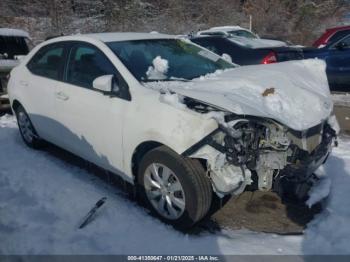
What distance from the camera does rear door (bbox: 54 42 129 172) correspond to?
12.7 ft

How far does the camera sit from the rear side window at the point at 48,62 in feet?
15.5

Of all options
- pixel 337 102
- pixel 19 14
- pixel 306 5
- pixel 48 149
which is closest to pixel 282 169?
pixel 48 149

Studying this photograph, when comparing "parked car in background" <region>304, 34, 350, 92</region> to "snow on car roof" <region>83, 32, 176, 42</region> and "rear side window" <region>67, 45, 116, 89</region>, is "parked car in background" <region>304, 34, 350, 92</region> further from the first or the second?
"rear side window" <region>67, 45, 116, 89</region>

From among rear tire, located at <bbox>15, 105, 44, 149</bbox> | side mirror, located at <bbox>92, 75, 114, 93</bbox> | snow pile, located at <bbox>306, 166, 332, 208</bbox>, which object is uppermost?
side mirror, located at <bbox>92, 75, 114, 93</bbox>

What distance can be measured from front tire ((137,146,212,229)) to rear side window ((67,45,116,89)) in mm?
1057

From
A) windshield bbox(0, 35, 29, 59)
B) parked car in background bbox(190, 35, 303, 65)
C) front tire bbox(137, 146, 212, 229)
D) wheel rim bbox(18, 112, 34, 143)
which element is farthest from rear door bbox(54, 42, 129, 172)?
parked car in background bbox(190, 35, 303, 65)

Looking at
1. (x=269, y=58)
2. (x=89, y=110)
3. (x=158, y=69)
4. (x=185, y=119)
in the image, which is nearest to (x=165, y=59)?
(x=158, y=69)

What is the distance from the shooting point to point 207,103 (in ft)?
10.4

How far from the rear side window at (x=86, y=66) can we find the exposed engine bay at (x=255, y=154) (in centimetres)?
118

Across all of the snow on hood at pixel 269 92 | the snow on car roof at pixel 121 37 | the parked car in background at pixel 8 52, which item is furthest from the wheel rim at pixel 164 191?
the parked car in background at pixel 8 52

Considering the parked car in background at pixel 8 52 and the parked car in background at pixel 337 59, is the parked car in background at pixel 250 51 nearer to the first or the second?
the parked car in background at pixel 337 59

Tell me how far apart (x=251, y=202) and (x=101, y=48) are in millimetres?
2274

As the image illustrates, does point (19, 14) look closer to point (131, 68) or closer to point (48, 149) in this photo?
point (48, 149)

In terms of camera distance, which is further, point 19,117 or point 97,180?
point 19,117
